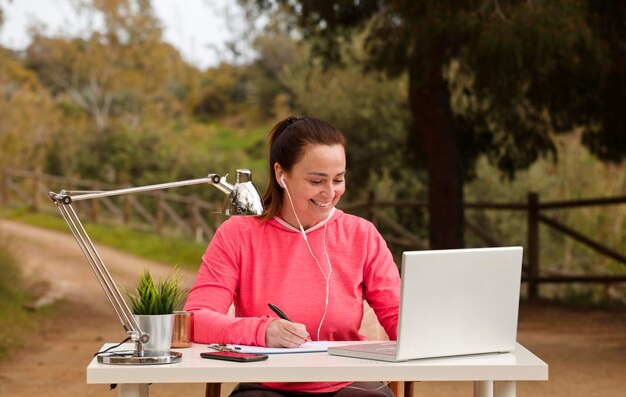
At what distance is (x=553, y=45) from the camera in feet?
27.5

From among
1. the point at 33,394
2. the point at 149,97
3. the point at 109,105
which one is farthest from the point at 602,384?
the point at 109,105

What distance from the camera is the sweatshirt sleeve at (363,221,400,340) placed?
3648 millimetres

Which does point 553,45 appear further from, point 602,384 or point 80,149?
point 80,149

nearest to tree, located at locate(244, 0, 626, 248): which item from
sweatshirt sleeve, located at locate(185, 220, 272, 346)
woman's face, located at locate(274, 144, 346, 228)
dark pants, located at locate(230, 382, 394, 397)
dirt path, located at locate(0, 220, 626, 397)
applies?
dirt path, located at locate(0, 220, 626, 397)

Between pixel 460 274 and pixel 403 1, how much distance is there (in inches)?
211

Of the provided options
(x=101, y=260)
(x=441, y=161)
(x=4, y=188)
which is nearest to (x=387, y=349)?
(x=101, y=260)

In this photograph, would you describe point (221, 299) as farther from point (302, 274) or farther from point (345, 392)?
point (345, 392)

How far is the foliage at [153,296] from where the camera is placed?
301cm

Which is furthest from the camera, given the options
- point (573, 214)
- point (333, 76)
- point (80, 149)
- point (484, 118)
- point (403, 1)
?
point (80, 149)

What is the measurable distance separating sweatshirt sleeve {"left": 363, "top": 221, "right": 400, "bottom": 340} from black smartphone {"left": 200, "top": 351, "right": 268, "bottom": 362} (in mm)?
710

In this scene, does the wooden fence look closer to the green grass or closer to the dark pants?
the green grass

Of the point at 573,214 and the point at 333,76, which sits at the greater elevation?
the point at 333,76

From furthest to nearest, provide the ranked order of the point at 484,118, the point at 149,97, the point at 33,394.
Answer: the point at 149,97 → the point at 484,118 → the point at 33,394

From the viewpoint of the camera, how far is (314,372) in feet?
9.27
